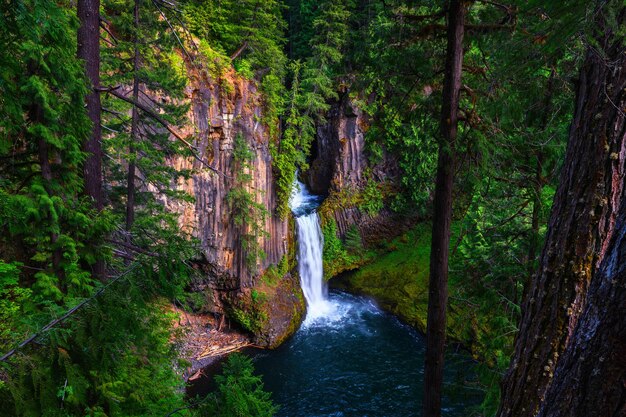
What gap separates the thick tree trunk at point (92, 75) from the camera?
4.71 meters

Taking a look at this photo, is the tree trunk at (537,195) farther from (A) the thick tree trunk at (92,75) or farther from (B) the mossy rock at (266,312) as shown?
(B) the mossy rock at (266,312)

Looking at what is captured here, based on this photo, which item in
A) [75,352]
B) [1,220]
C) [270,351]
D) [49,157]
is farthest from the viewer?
[270,351]

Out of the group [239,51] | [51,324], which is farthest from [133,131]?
[239,51]

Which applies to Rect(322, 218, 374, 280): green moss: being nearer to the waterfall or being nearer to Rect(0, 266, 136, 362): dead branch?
the waterfall

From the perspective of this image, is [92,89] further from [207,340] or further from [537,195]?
[207,340]

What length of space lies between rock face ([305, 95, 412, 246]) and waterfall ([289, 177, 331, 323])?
131 cm

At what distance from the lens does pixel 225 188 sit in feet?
49.3

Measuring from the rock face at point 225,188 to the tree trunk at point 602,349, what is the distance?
13.5m

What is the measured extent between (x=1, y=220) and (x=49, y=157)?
41.4 inches

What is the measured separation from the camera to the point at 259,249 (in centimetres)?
1574

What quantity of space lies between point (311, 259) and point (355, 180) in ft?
19.0

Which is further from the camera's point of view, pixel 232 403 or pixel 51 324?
pixel 232 403

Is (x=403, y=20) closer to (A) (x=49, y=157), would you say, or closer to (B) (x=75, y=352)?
(A) (x=49, y=157)

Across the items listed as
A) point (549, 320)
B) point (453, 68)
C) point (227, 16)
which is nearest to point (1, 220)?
point (549, 320)
